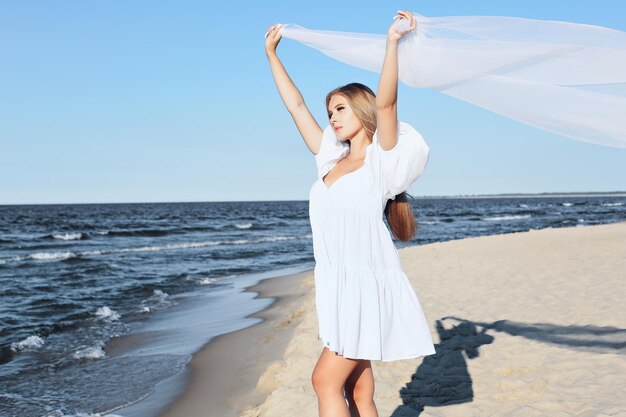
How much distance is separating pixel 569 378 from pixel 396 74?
335 centimetres

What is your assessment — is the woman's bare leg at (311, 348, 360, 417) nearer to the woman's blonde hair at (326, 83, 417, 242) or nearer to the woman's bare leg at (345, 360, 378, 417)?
the woman's bare leg at (345, 360, 378, 417)

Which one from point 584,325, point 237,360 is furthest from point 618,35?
point 237,360

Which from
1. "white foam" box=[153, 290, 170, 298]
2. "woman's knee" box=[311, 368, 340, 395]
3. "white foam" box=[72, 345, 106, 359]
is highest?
"woman's knee" box=[311, 368, 340, 395]

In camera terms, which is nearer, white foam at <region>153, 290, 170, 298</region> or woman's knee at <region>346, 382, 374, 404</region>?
woman's knee at <region>346, 382, 374, 404</region>

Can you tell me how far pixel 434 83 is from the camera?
2787mm

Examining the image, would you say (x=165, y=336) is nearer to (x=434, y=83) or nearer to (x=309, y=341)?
(x=309, y=341)

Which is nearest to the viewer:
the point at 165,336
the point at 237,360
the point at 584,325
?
the point at 584,325

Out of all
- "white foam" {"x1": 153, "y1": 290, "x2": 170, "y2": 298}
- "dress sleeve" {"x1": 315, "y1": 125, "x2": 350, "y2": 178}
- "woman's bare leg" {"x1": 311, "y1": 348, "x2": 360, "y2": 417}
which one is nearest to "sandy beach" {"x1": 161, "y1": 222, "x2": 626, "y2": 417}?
"woman's bare leg" {"x1": 311, "y1": 348, "x2": 360, "y2": 417}

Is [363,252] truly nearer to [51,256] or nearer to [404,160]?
[404,160]

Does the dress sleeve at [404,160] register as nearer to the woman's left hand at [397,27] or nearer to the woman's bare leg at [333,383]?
the woman's left hand at [397,27]

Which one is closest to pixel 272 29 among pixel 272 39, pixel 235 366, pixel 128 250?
pixel 272 39

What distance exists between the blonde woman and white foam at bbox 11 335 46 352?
7222mm

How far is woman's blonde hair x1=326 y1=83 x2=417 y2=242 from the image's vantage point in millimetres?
2568

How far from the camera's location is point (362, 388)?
263cm
